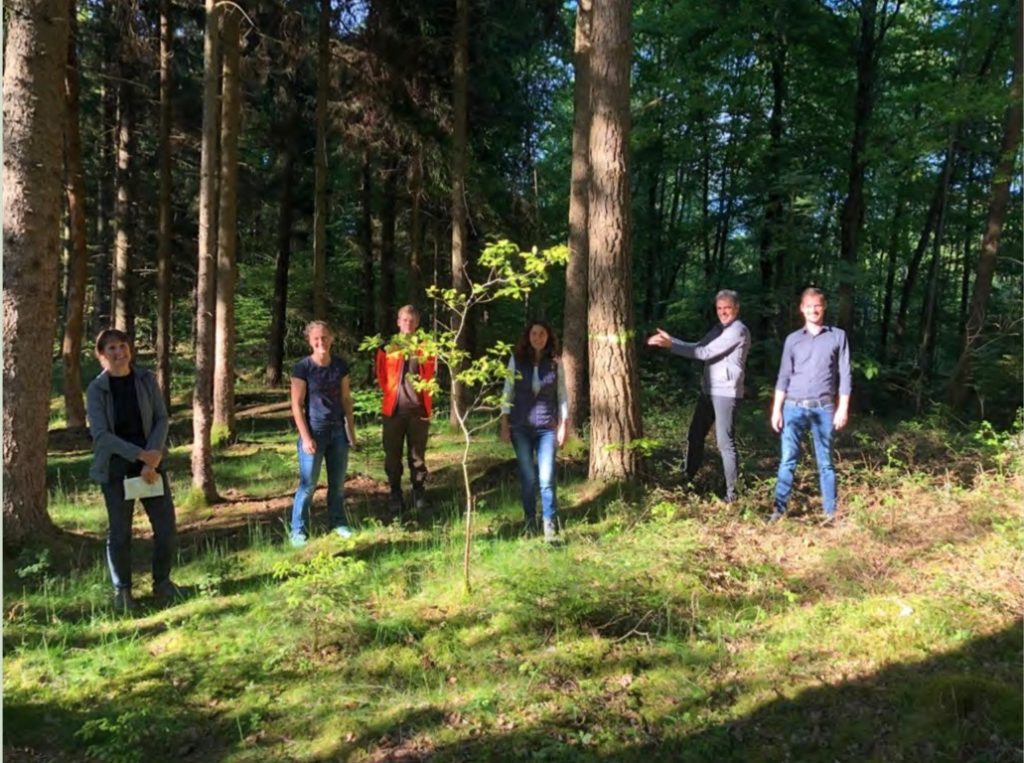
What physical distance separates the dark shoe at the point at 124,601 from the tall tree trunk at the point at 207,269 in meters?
3.14

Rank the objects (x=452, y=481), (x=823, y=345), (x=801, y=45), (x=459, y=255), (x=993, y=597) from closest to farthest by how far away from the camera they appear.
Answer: (x=993, y=597), (x=823, y=345), (x=452, y=481), (x=459, y=255), (x=801, y=45)

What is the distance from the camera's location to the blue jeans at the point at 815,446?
5703 mm

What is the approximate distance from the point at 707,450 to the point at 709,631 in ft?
15.2

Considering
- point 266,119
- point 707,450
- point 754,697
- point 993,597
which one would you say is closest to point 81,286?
point 266,119

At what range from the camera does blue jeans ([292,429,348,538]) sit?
606cm

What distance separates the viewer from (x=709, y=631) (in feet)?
13.6

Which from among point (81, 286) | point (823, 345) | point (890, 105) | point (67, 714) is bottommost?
point (67, 714)

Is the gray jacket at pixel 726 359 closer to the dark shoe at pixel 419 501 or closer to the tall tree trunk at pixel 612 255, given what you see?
the tall tree trunk at pixel 612 255

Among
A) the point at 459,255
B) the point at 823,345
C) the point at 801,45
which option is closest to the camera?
the point at 823,345

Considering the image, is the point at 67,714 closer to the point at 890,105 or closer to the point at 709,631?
the point at 709,631

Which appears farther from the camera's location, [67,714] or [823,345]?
[823,345]

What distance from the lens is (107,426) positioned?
191 inches

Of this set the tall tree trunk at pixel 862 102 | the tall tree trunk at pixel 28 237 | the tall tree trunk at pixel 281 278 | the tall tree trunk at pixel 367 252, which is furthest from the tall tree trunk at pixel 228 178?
the tall tree trunk at pixel 862 102

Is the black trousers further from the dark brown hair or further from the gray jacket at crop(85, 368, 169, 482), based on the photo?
the gray jacket at crop(85, 368, 169, 482)
